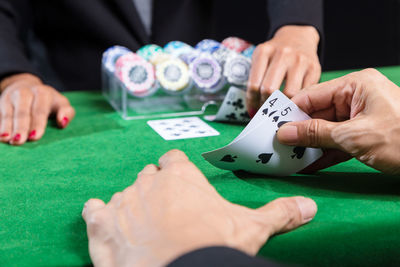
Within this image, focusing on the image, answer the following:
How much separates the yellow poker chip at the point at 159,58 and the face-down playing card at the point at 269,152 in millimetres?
885

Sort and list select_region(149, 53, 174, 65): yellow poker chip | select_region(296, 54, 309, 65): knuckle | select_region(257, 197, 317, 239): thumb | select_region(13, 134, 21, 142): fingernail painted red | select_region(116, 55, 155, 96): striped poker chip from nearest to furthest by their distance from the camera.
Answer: select_region(257, 197, 317, 239): thumb → select_region(13, 134, 21, 142): fingernail painted red → select_region(296, 54, 309, 65): knuckle → select_region(116, 55, 155, 96): striped poker chip → select_region(149, 53, 174, 65): yellow poker chip

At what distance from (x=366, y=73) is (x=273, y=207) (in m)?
0.51

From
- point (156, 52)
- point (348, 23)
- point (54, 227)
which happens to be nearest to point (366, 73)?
point (54, 227)

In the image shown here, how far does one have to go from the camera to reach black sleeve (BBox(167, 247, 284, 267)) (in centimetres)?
70

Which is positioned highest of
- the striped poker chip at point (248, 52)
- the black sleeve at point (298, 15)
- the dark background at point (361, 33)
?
the black sleeve at point (298, 15)

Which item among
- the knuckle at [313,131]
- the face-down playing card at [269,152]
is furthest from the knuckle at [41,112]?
the knuckle at [313,131]

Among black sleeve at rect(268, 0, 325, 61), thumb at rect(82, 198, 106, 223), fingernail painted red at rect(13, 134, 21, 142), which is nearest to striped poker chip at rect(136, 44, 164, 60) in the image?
black sleeve at rect(268, 0, 325, 61)

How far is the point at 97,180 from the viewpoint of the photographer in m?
1.22

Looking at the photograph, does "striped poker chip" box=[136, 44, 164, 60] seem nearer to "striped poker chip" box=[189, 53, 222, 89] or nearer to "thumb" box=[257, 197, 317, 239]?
"striped poker chip" box=[189, 53, 222, 89]

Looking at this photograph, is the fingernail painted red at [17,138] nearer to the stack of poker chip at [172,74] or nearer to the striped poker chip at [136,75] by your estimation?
the striped poker chip at [136,75]

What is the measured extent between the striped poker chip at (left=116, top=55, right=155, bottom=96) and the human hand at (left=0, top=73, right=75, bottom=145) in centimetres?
26

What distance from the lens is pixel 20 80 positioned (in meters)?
1.97

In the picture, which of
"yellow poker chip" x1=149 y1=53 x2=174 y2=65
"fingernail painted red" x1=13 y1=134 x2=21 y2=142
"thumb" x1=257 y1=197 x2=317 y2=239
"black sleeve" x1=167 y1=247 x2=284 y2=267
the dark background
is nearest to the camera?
"black sleeve" x1=167 y1=247 x2=284 y2=267

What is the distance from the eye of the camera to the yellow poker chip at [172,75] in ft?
6.31
